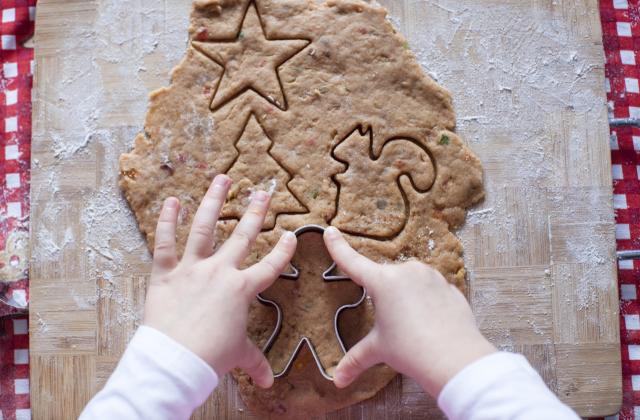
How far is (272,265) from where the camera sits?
4.15 feet

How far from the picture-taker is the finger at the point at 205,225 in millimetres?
1246

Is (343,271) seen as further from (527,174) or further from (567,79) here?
(567,79)

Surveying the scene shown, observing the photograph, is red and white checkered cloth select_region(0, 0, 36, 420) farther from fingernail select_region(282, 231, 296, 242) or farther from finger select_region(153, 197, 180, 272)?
fingernail select_region(282, 231, 296, 242)

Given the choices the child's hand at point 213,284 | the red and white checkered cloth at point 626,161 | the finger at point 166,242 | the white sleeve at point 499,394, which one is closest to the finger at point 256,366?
the child's hand at point 213,284

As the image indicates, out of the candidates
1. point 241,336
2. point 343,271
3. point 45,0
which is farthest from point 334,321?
point 45,0

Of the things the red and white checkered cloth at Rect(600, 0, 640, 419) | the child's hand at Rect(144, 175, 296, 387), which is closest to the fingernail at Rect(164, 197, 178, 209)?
the child's hand at Rect(144, 175, 296, 387)

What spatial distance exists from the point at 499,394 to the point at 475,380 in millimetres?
44

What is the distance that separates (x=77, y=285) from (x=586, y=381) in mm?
1141

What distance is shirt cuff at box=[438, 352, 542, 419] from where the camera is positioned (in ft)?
3.53

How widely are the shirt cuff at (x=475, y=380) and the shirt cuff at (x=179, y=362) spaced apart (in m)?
0.42

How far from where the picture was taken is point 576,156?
143 centimetres

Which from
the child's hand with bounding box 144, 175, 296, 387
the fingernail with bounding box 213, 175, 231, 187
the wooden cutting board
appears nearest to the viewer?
the child's hand with bounding box 144, 175, 296, 387

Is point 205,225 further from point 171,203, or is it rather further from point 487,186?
point 487,186

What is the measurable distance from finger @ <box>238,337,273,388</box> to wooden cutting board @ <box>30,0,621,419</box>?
0.46ft
